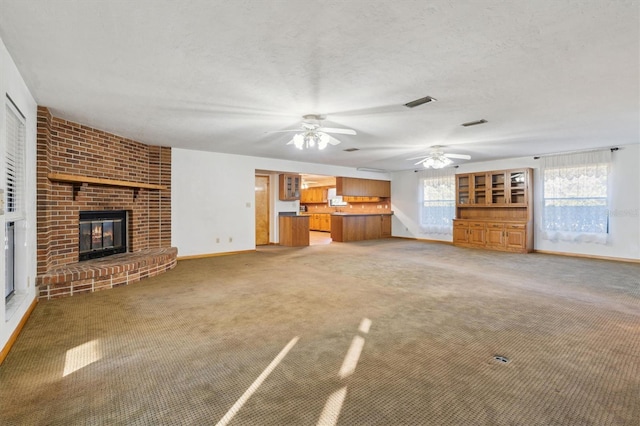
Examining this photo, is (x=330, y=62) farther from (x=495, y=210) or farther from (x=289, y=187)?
(x=495, y=210)

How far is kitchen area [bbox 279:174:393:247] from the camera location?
27.5ft

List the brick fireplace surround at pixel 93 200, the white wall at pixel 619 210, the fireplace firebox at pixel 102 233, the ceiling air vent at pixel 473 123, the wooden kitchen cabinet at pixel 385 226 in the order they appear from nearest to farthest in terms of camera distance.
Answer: the brick fireplace surround at pixel 93 200 → the ceiling air vent at pixel 473 123 → the fireplace firebox at pixel 102 233 → the white wall at pixel 619 210 → the wooden kitchen cabinet at pixel 385 226

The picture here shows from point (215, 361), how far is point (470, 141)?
217 inches

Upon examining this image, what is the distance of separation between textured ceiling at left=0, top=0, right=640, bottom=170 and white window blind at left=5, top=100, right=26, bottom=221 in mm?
406

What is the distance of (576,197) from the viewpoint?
661 centimetres

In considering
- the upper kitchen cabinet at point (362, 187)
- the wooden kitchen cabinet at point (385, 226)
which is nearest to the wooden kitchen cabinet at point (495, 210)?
the wooden kitchen cabinet at point (385, 226)

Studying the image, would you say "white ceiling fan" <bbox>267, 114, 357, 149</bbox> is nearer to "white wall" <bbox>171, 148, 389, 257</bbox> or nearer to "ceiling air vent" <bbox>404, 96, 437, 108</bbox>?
"ceiling air vent" <bbox>404, 96, 437, 108</bbox>

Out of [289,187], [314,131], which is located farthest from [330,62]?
[289,187]

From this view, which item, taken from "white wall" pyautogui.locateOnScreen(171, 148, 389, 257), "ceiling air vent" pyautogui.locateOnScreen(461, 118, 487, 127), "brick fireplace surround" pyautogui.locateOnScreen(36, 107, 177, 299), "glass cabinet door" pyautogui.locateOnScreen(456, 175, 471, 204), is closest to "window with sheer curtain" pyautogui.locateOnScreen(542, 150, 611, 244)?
"glass cabinet door" pyautogui.locateOnScreen(456, 175, 471, 204)

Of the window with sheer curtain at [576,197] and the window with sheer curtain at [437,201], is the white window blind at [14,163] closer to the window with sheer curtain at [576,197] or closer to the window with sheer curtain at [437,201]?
the window with sheer curtain at [437,201]

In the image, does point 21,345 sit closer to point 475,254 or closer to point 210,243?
point 210,243

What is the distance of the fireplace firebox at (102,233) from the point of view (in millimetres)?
4547

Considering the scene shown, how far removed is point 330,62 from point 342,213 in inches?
286

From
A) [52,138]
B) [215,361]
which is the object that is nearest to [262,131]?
[52,138]
